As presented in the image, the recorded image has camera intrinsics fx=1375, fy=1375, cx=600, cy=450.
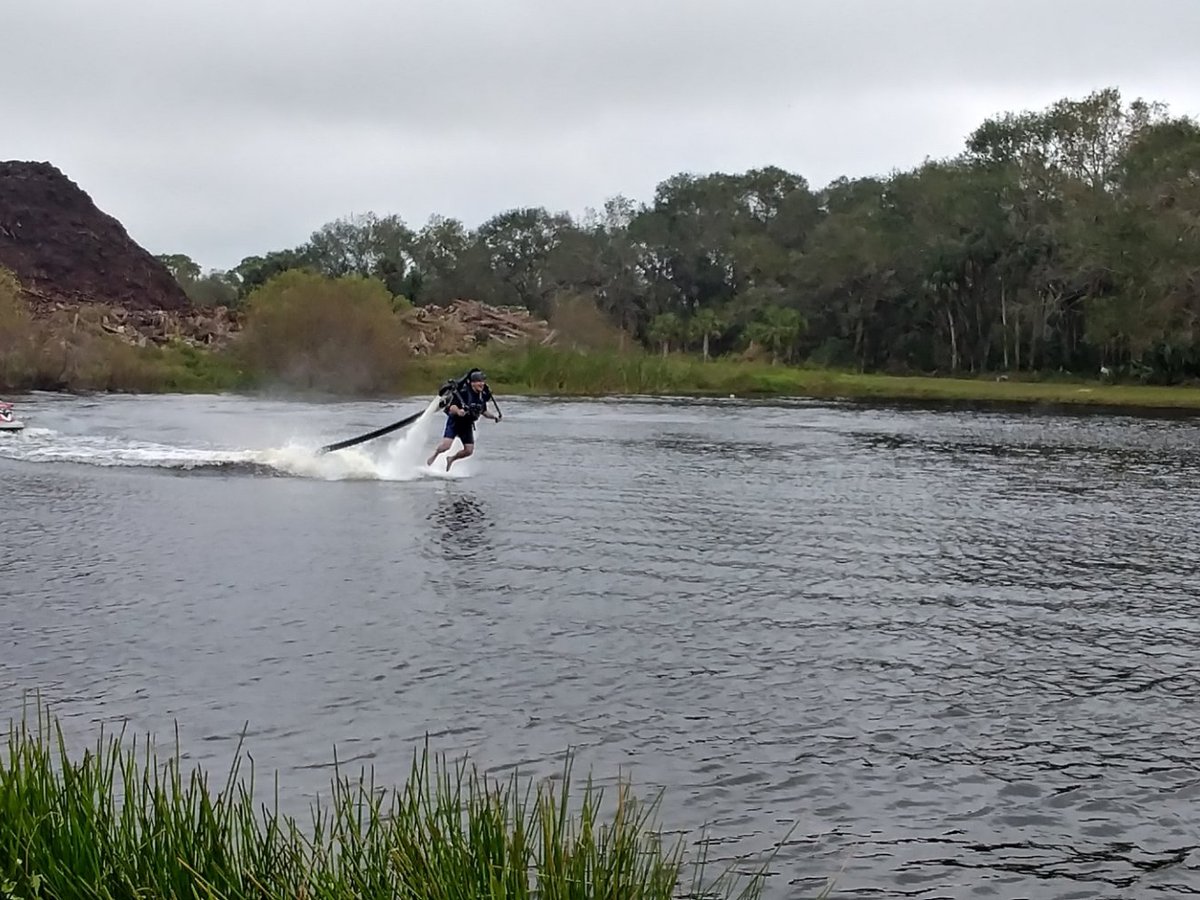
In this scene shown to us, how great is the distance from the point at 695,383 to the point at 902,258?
2365 cm

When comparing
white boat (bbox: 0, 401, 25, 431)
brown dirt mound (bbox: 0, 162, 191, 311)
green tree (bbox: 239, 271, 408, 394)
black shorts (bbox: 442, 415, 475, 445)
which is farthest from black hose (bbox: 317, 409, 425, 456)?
brown dirt mound (bbox: 0, 162, 191, 311)

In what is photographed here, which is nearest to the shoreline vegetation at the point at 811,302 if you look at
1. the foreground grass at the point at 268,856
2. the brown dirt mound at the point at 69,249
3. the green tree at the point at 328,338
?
the green tree at the point at 328,338

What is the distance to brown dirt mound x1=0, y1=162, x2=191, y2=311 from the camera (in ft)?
349

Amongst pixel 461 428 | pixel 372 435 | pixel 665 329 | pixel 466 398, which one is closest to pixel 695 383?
pixel 665 329

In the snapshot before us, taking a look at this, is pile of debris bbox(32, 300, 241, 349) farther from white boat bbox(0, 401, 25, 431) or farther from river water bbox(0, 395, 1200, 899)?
river water bbox(0, 395, 1200, 899)

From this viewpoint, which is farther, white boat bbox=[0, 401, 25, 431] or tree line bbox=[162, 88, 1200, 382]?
tree line bbox=[162, 88, 1200, 382]

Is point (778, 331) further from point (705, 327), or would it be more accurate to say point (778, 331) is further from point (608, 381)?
point (608, 381)

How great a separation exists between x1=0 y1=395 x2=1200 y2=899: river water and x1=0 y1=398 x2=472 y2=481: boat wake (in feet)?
1.41

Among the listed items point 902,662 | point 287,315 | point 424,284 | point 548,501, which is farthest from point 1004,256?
point 902,662

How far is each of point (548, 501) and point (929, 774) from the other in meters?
15.6

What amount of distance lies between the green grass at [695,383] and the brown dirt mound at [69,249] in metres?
39.3

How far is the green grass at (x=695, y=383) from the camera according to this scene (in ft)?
237

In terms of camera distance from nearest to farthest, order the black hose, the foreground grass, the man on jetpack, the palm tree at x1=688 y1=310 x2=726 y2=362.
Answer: the foreground grass, the man on jetpack, the black hose, the palm tree at x1=688 y1=310 x2=726 y2=362

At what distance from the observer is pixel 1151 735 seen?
10.6 metres
